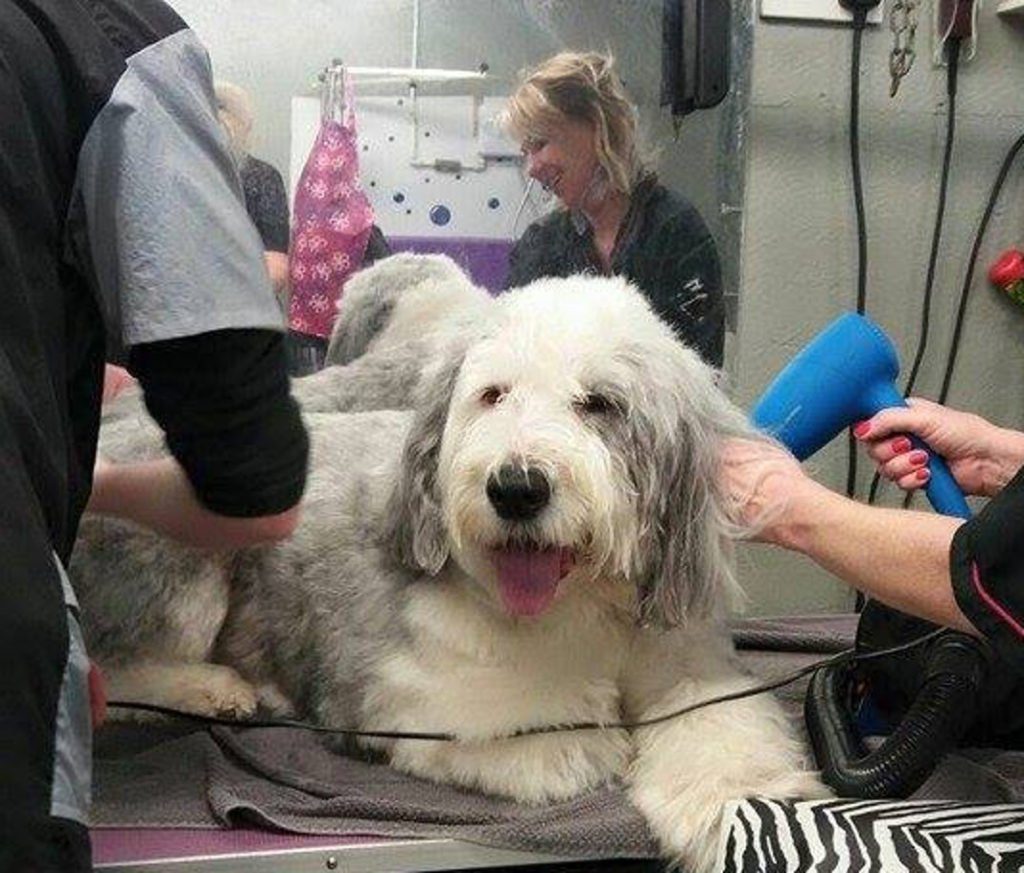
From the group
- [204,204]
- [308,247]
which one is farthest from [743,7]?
[204,204]

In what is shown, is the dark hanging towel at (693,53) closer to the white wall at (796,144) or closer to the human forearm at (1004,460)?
the white wall at (796,144)

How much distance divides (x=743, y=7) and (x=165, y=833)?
1.80 metres

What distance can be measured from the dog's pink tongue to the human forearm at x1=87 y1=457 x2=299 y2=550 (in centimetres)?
22

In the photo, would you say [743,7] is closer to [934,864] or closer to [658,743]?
[658,743]

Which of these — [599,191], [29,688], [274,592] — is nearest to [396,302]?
[599,191]

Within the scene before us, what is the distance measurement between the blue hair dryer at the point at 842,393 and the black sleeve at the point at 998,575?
1.45 ft

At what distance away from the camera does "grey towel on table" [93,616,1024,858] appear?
1.19 m

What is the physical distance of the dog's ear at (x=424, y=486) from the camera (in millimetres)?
1296

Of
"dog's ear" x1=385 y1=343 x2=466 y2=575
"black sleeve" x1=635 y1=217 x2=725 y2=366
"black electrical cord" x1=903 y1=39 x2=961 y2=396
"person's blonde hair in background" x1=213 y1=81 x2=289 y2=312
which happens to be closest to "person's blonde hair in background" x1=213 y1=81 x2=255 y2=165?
"person's blonde hair in background" x1=213 y1=81 x2=289 y2=312

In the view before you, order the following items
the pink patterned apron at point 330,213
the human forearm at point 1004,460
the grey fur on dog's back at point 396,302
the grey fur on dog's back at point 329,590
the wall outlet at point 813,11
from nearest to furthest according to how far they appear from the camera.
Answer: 1. the grey fur on dog's back at point 329,590
2. the human forearm at point 1004,460
3. the grey fur on dog's back at point 396,302
4. the pink patterned apron at point 330,213
5. the wall outlet at point 813,11

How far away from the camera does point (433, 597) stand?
134 cm

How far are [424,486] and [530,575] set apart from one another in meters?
0.16

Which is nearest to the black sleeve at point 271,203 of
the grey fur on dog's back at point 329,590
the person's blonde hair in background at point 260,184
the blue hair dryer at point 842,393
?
the person's blonde hair in background at point 260,184

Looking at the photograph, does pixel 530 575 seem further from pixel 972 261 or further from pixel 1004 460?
pixel 972 261
